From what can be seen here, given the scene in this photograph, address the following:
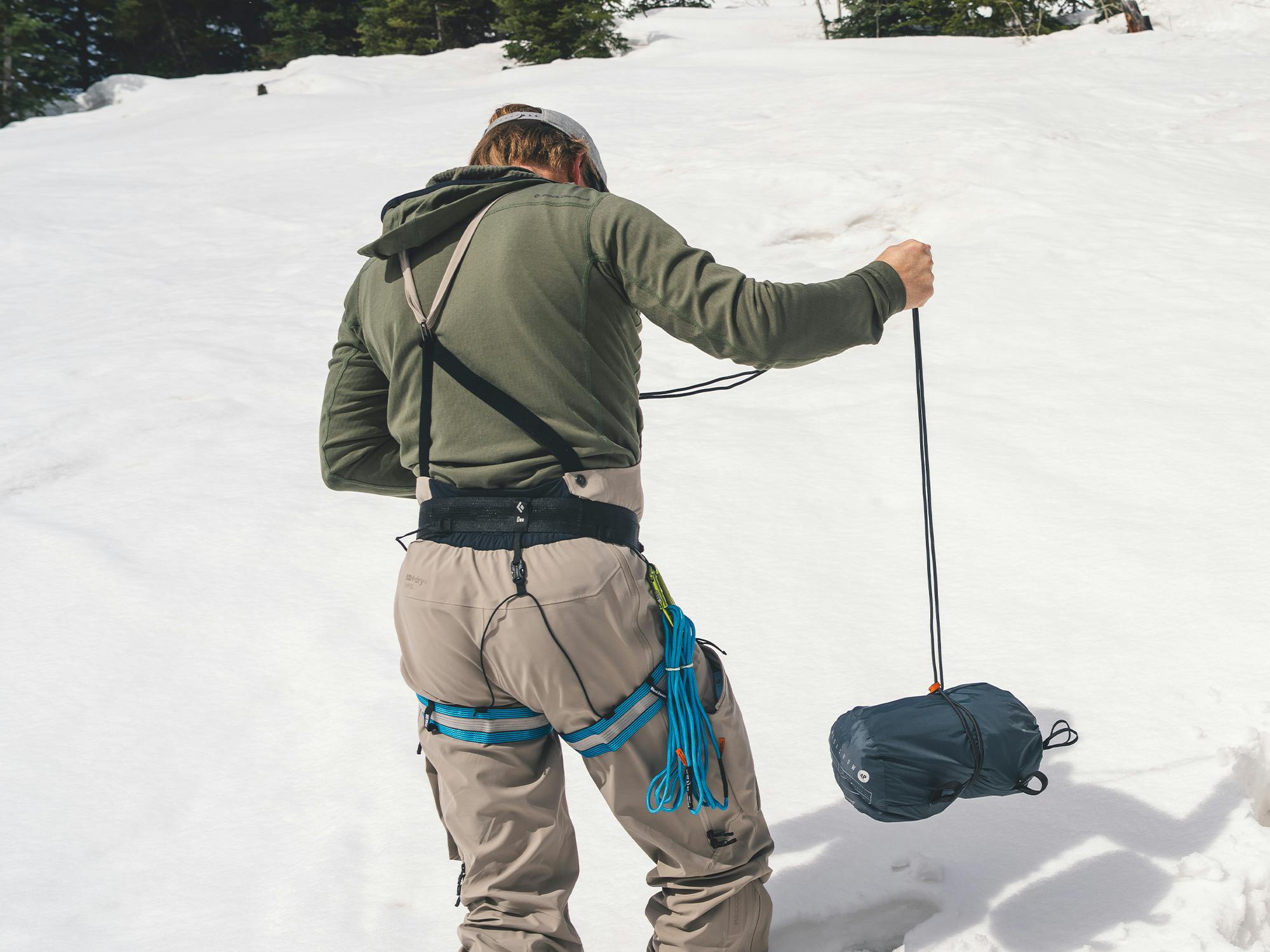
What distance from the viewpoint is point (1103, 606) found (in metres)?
3.05

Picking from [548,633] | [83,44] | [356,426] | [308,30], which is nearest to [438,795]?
[548,633]

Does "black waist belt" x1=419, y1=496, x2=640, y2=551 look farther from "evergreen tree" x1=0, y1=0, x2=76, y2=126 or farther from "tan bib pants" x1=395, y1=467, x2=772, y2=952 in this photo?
"evergreen tree" x1=0, y1=0, x2=76, y2=126

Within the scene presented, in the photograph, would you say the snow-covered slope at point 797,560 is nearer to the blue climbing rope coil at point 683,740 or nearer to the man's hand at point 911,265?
the blue climbing rope coil at point 683,740

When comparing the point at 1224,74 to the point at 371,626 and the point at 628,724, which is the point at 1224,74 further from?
the point at 628,724

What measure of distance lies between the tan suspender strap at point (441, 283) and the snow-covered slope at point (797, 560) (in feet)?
4.62

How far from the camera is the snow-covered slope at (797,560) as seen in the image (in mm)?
2207

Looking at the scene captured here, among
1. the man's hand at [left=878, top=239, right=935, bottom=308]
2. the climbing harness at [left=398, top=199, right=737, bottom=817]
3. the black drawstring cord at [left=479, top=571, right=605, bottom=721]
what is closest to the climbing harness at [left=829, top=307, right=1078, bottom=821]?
the man's hand at [left=878, top=239, right=935, bottom=308]

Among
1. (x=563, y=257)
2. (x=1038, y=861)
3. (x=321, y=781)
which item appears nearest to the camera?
(x=563, y=257)

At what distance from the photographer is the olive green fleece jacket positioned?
1.50 meters

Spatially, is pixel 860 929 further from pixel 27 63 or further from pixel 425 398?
pixel 27 63

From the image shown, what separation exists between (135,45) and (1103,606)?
34718mm

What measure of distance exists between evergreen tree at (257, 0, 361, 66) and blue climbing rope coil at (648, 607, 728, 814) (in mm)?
30509

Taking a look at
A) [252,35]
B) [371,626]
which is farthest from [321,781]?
[252,35]

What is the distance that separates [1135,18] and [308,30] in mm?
23151
